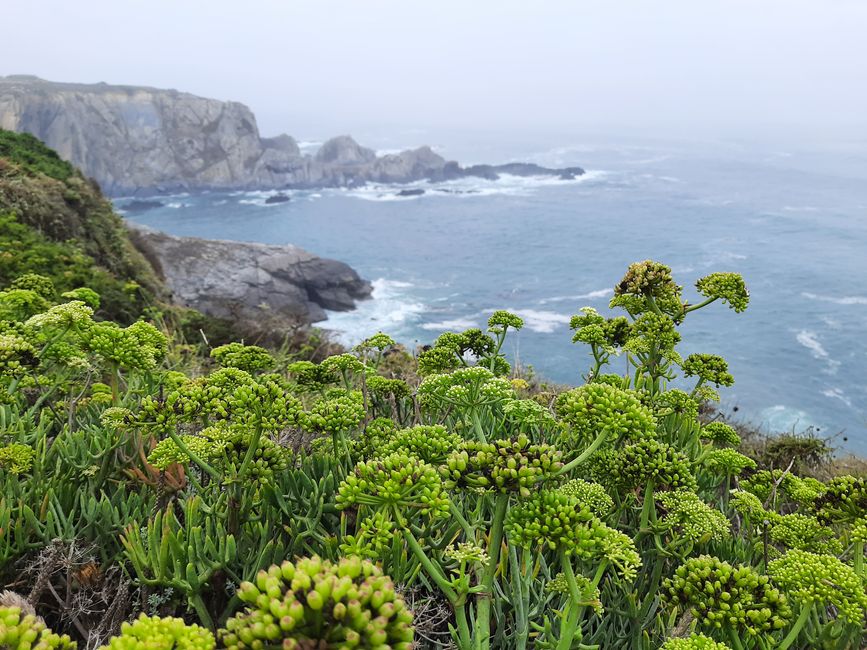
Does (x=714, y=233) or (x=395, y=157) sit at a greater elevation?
(x=395, y=157)

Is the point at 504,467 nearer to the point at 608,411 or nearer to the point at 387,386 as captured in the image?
the point at 608,411

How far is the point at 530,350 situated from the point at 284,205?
82.1 metres

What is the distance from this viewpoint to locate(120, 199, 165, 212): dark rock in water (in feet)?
365

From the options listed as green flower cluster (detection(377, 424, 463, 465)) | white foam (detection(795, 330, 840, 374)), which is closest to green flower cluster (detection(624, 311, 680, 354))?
green flower cluster (detection(377, 424, 463, 465))

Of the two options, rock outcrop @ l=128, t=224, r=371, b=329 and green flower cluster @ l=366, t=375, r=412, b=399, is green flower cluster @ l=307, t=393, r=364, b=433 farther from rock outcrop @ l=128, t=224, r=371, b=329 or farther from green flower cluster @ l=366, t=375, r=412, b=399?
rock outcrop @ l=128, t=224, r=371, b=329

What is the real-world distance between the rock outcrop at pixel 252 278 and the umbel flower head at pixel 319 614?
3585 cm

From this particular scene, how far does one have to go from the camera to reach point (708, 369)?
454cm

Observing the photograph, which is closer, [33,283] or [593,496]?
[593,496]

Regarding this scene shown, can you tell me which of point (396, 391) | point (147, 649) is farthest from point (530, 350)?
point (147, 649)

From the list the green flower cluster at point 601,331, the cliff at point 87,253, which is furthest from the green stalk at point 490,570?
the cliff at point 87,253

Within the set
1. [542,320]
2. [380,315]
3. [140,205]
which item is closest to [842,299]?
[542,320]

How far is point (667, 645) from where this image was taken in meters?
2.41

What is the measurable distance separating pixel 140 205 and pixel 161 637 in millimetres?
129758

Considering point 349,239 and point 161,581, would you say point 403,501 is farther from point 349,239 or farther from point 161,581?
point 349,239
